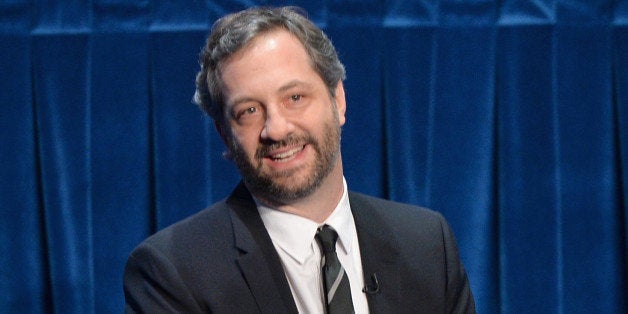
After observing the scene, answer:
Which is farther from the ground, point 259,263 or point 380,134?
point 380,134

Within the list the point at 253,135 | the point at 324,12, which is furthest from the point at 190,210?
the point at 253,135

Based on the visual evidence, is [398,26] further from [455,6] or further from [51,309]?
[51,309]

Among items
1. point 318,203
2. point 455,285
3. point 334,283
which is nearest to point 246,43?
point 318,203

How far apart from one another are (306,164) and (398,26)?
125 cm

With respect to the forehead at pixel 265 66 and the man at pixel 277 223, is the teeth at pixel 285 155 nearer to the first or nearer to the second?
the man at pixel 277 223

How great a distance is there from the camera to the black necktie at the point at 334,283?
156 centimetres

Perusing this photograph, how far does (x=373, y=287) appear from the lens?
1656 mm

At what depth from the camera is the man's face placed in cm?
157

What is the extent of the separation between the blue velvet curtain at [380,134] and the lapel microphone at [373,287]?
3.69ft

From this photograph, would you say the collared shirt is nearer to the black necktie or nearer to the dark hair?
the black necktie

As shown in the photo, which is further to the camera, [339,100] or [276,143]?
[339,100]

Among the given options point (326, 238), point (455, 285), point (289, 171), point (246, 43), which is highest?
point (246, 43)

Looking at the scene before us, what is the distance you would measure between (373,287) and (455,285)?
8.0 inches

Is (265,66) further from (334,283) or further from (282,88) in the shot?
(334,283)
